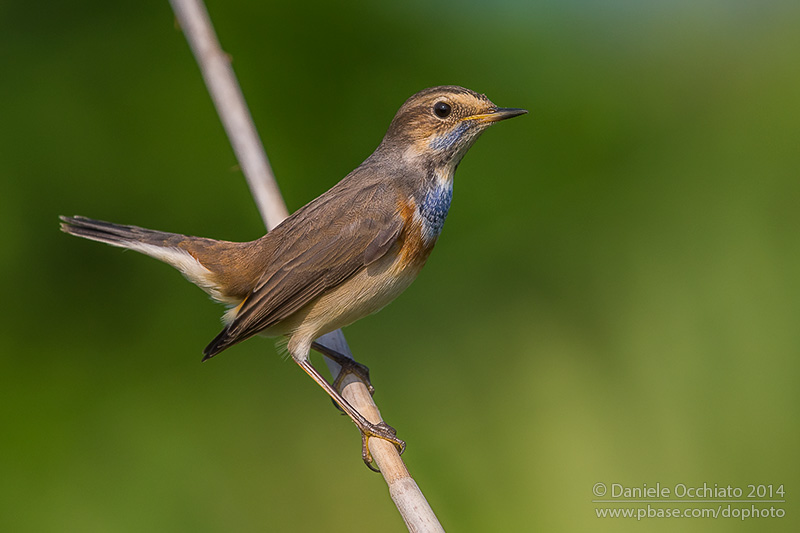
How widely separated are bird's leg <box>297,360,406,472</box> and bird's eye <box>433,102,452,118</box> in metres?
1.03

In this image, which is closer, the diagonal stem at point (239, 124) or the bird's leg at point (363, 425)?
the bird's leg at point (363, 425)

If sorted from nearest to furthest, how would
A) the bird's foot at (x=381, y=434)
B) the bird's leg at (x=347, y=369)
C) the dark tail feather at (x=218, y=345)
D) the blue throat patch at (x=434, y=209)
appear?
the dark tail feather at (x=218, y=345) → the bird's foot at (x=381, y=434) → the blue throat patch at (x=434, y=209) → the bird's leg at (x=347, y=369)

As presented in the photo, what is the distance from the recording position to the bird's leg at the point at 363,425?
108 inches

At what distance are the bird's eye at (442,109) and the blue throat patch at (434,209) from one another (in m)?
0.25

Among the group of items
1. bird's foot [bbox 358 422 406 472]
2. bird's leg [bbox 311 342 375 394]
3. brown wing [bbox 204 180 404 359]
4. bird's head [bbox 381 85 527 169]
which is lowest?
bird's foot [bbox 358 422 406 472]

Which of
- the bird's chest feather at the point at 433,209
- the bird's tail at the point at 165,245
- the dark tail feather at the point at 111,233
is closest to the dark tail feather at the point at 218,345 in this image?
the bird's tail at the point at 165,245

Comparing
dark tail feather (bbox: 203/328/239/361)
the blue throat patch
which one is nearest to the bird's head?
the blue throat patch

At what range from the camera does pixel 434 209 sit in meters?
2.87

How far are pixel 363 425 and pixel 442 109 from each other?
46.2 inches

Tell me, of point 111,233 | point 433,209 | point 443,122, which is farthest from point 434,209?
point 111,233

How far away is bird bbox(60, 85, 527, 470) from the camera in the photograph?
9.02 feet

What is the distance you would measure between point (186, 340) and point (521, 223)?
4.81ft

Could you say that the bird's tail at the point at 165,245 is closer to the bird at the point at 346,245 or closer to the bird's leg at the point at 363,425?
the bird at the point at 346,245

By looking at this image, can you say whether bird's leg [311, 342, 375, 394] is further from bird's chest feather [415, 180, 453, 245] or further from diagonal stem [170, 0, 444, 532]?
bird's chest feather [415, 180, 453, 245]
